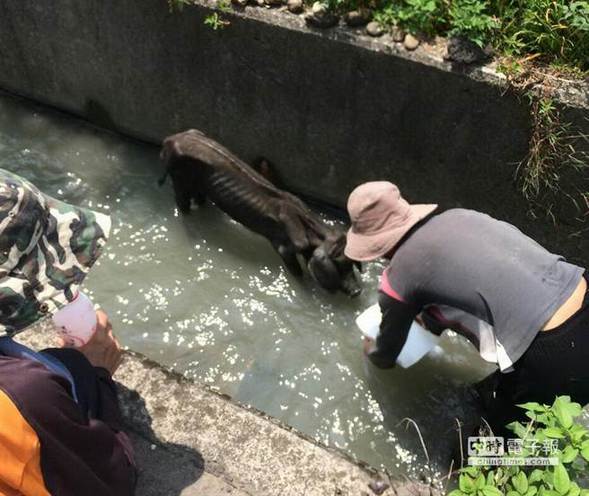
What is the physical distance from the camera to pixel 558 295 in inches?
120

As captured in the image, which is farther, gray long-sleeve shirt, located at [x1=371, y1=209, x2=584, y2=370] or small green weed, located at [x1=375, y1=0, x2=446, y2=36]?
small green weed, located at [x1=375, y1=0, x2=446, y2=36]

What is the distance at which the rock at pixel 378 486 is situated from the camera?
3.24m

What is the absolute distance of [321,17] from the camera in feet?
15.4

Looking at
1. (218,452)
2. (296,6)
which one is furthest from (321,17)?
(218,452)

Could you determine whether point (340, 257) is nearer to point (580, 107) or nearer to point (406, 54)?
point (406, 54)

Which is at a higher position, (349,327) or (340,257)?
(340,257)

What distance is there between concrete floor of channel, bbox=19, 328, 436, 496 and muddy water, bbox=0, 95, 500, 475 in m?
1.08

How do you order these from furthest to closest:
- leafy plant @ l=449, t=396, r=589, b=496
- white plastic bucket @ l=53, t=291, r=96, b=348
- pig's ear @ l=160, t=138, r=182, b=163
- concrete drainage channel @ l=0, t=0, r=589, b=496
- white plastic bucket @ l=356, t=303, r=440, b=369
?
pig's ear @ l=160, t=138, r=182, b=163 → white plastic bucket @ l=356, t=303, r=440, b=369 → concrete drainage channel @ l=0, t=0, r=589, b=496 → white plastic bucket @ l=53, t=291, r=96, b=348 → leafy plant @ l=449, t=396, r=589, b=496

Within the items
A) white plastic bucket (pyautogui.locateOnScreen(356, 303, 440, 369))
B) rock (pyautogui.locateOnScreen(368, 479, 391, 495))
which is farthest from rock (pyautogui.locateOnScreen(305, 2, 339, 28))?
rock (pyautogui.locateOnScreen(368, 479, 391, 495))

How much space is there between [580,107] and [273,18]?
2396 millimetres

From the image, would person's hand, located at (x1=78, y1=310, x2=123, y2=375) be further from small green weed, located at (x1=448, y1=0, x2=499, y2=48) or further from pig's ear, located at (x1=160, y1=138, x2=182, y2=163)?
small green weed, located at (x1=448, y1=0, x2=499, y2=48)

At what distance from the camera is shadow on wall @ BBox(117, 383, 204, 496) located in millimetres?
3266

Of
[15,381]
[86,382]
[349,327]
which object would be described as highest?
[15,381]

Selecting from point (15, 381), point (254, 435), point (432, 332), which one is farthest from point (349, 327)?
point (15, 381)
